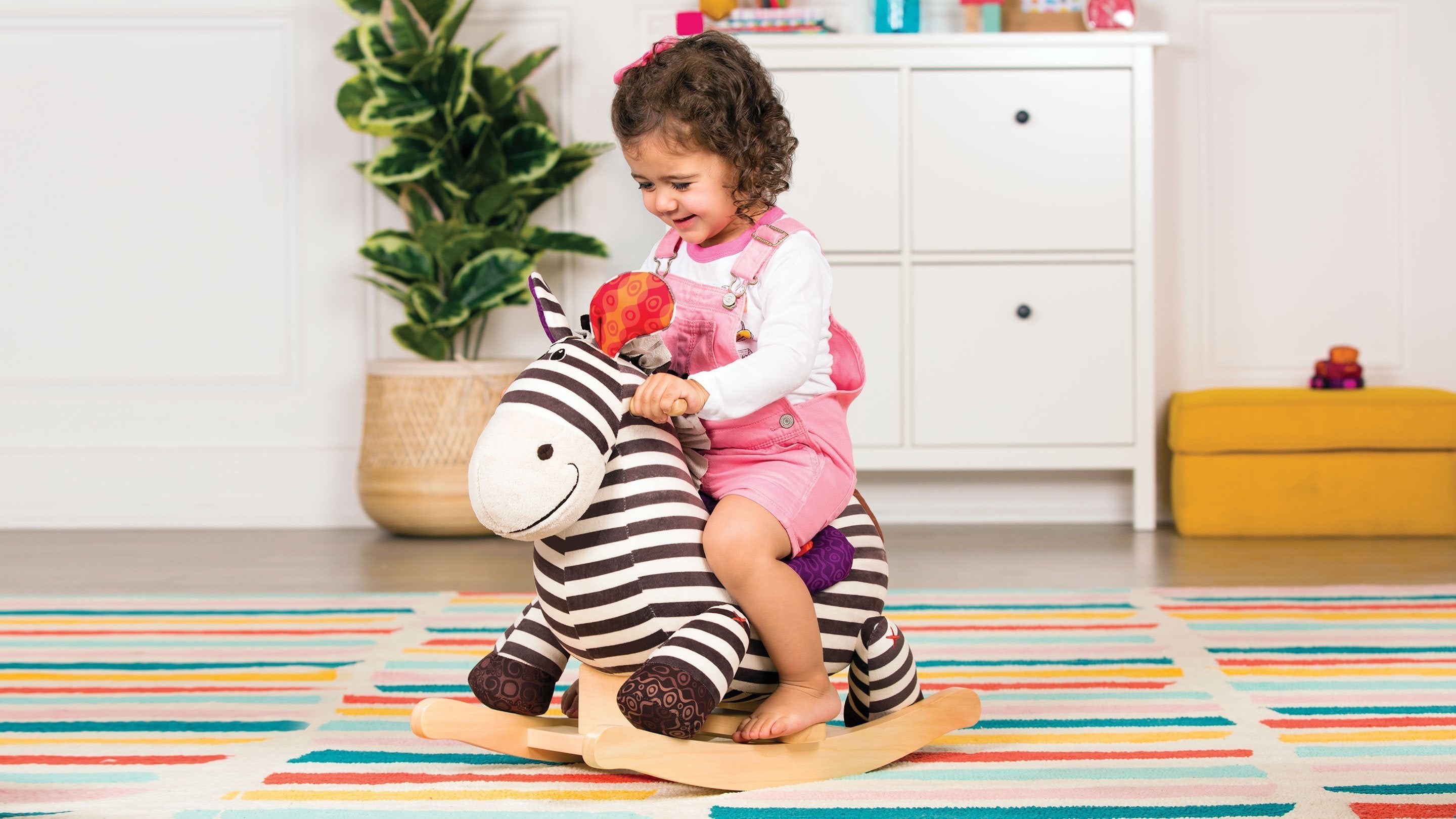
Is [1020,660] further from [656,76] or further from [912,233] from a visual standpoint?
[912,233]

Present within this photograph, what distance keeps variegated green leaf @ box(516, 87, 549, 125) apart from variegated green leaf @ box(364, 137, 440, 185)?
250 millimetres

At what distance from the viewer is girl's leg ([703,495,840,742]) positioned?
1048mm

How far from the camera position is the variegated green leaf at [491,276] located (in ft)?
8.48

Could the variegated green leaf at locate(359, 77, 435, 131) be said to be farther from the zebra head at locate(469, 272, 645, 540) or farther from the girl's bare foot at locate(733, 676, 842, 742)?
the girl's bare foot at locate(733, 676, 842, 742)

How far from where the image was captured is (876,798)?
1044mm

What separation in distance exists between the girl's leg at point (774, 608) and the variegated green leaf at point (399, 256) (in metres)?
1.69

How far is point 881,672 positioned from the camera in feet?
3.82

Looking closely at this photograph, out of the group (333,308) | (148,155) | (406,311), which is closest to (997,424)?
(406,311)

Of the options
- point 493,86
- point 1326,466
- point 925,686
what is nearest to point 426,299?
point 493,86

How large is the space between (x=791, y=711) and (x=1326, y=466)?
186cm

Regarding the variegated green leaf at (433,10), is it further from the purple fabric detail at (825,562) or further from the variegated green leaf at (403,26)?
the purple fabric detail at (825,562)

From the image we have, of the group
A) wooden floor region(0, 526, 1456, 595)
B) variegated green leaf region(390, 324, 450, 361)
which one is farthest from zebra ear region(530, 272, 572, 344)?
variegated green leaf region(390, 324, 450, 361)

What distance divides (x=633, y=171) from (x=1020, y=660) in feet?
2.62

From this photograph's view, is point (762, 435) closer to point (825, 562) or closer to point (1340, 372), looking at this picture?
point (825, 562)
